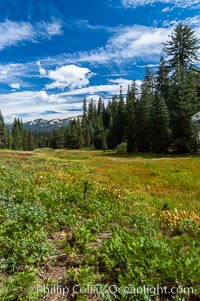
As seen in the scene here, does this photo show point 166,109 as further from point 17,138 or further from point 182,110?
point 17,138

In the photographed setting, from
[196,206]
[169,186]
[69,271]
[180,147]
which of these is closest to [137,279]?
[69,271]

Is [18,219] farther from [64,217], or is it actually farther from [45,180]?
[45,180]

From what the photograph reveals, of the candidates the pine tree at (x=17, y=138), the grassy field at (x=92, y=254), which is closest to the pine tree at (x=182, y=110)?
the grassy field at (x=92, y=254)

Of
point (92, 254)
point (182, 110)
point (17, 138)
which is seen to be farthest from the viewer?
point (17, 138)

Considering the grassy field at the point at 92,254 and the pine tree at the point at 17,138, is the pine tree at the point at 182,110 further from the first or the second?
the pine tree at the point at 17,138

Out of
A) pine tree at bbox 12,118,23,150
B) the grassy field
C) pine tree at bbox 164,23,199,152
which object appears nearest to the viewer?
the grassy field

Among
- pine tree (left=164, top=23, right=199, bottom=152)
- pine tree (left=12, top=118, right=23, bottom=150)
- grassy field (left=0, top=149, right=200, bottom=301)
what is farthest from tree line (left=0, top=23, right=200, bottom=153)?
grassy field (left=0, top=149, right=200, bottom=301)

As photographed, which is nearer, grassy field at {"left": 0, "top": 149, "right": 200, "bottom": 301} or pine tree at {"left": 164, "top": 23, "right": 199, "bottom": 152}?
grassy field at {"left": 0, "top": 149, "right": 200, "bottom": 301}

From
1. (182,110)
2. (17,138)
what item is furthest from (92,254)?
(17,138)

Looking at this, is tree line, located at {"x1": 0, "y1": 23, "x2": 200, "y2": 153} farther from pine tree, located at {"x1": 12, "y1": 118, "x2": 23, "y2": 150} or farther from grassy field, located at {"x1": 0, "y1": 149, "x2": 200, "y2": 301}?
grassy field, located at {"x1": 0, "y1": 149, "x2": 200, "y2": 301}

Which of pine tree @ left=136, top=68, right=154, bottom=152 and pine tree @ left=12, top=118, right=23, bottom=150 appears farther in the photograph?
pine tree @ left=12, top=118, right=23, bottom=150

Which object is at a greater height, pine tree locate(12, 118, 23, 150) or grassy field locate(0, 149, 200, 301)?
pine tree locate(12, 118, 23, 150)

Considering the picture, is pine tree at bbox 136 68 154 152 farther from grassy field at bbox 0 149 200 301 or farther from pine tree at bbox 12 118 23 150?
pine tree at bbox 12 118 23 150

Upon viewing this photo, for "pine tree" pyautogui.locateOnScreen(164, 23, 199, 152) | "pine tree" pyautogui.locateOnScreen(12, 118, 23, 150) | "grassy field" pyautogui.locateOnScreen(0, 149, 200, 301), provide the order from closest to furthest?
"grassy field" pyautogui.locateOnScreen(0, 149, 200, 301) < "pine tree" pyautogui.locateOnScreen(164, 23, 199, 152) < "pine tree" pyautogui.locateOnScreen(12, 118, 23, 150)
